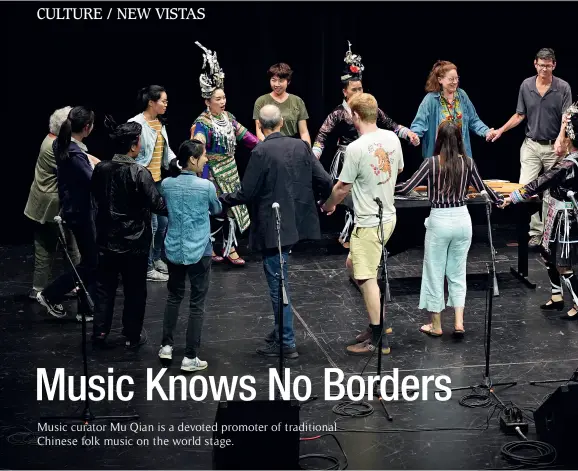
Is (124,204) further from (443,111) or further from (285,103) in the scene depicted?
(443,111)

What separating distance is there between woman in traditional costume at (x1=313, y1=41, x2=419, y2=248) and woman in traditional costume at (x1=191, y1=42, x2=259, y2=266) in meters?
0.71

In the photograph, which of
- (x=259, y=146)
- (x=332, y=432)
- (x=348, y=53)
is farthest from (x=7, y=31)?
(x=332, y=432)

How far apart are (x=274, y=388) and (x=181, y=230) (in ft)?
3.71

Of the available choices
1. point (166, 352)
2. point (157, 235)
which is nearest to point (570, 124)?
point (166, 352)

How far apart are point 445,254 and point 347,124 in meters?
2.54

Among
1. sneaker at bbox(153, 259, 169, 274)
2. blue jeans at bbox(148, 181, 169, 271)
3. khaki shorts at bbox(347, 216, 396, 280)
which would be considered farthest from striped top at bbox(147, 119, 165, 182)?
khaki shorts at bbox(347, 216, 396, 280)

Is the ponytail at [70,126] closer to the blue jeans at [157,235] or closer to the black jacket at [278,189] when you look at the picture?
the black jacket at [278,189]

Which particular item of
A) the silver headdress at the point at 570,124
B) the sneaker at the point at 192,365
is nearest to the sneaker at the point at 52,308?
the sneaker at the point at 192,365

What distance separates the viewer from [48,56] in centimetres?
1014

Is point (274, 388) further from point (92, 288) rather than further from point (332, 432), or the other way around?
point (92, 288)

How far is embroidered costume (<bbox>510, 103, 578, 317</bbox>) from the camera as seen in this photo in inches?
295

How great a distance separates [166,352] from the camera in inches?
279

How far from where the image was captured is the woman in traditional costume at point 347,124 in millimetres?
9273

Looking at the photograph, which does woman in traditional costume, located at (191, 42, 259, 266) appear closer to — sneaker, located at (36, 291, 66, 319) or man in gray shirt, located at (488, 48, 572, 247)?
sneaker, located at (36, 291, 66, 319)
